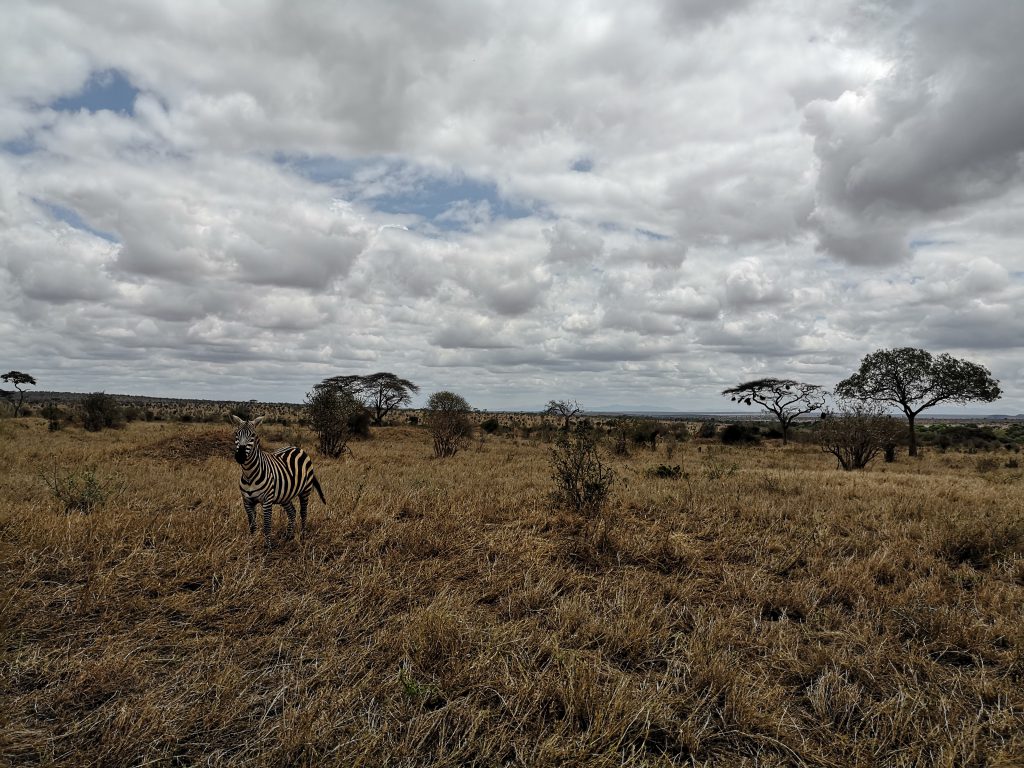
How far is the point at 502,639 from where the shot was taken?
4664 millimetres

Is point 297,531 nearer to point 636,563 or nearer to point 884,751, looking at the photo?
point 636,563

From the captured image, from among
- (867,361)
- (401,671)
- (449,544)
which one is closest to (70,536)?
(449,544)

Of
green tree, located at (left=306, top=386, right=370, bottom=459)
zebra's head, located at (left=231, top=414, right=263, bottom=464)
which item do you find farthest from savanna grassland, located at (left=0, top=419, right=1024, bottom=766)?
green tree, located at (left=306, top=386, right=370, bottom=459)

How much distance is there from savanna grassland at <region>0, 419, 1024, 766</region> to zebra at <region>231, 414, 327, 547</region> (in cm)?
51

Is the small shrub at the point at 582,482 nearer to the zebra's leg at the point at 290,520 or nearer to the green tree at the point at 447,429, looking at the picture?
the zebra's leg at the point at 290,520

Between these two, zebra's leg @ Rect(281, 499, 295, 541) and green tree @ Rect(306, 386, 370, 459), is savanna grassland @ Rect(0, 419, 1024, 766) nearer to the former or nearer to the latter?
zebra's leg @ Rect(281, 499, 295, 541)

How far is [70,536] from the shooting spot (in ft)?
21.1

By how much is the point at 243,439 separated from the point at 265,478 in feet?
2.18

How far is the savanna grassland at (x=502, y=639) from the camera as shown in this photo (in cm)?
348

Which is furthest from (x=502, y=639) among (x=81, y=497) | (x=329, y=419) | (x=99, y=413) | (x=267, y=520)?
(x=99, y=413)

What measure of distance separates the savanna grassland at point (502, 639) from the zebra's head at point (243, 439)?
1217mm

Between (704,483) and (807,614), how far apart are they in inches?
325

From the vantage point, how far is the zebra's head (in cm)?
673

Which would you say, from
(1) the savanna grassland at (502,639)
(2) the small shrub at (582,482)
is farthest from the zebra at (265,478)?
(2) the small shrub at (582,482)
